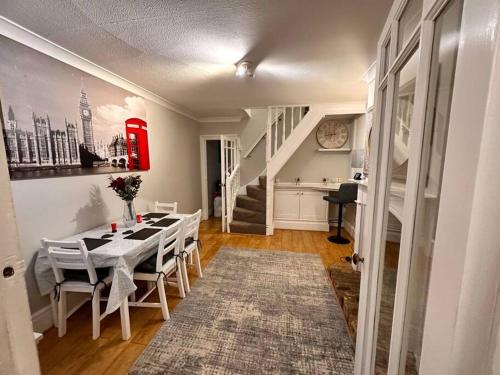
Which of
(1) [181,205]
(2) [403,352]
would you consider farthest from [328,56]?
(1) [181,205]

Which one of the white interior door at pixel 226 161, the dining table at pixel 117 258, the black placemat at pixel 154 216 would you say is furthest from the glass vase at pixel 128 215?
the white interior door at pixel 226 161

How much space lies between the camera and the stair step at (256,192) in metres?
4.66

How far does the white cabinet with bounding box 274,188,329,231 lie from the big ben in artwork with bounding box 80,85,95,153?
3.23m

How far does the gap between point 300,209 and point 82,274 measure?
3638mm

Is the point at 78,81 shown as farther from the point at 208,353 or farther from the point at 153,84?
the point at 208,353

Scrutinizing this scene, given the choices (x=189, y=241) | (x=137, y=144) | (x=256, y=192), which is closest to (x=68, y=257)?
(x=189, y=241)

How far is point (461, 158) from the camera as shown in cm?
35

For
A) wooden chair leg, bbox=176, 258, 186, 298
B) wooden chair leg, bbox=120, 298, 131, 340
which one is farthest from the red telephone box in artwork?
wooden chair leg, bbox=120, 298, 131, 340

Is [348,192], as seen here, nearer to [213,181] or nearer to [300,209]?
[300,209]

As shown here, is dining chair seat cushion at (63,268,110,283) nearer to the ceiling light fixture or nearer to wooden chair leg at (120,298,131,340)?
wooden chair leg at (120,298,131,340)

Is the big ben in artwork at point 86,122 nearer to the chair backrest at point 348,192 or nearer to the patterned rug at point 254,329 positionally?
the patterned rug at point 254,329

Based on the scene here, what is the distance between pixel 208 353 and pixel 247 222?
2.83 m

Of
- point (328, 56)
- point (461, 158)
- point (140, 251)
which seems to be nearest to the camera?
point (461, 158)

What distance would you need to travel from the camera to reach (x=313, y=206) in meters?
4.34
